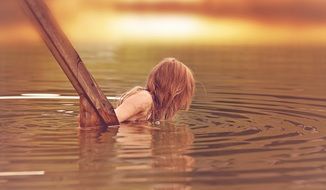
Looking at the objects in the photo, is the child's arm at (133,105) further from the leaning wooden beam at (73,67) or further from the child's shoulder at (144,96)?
the leaning wooden beam at (73,67)

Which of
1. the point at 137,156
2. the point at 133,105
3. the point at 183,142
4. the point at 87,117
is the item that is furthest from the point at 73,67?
the point at 137,156

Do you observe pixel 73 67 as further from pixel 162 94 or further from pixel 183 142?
Result: pixel 183 142

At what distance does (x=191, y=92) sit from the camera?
1175 centimetres

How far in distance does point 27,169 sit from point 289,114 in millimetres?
4471

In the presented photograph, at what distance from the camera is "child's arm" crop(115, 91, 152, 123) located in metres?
11.7

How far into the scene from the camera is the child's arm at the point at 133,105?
11.7 meters

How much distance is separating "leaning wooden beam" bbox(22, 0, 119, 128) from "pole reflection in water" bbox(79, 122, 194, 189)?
20cm

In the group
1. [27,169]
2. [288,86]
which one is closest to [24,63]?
[288,86]

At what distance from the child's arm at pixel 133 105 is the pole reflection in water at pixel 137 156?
11 centimetres

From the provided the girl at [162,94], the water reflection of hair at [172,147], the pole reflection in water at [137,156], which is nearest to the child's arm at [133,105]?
the girl at [162,94]

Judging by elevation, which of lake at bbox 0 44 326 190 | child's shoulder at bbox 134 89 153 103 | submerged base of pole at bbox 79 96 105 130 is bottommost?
lake at bbox 0 44 326 190

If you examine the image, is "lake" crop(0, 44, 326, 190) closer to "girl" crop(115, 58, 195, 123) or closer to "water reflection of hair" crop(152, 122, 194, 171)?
"water reflection of hair" crop(152, 122, 194, 171)

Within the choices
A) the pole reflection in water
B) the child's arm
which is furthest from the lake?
the child's arm

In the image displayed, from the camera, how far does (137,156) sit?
31.3 feet
